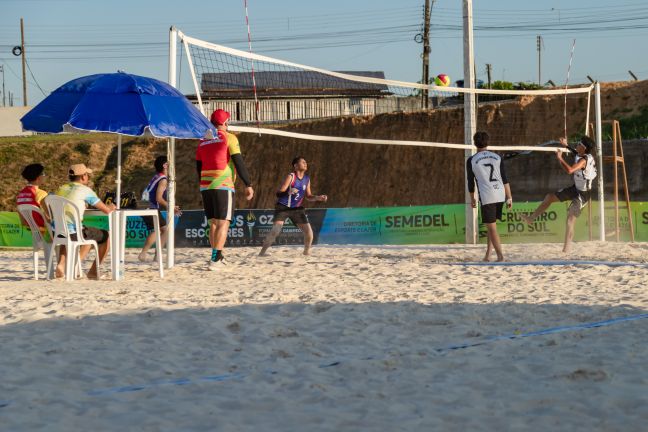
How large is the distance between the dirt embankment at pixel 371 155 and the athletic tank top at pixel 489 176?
2004 cm

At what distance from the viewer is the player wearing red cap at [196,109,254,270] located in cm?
962

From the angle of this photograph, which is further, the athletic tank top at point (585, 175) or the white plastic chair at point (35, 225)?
the athletic tank top at point (585, 175)

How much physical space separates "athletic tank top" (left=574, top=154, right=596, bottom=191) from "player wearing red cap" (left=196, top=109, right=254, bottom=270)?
4911 mm

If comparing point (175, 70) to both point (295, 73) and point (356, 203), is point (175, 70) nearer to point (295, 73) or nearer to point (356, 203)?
point (356, 203)

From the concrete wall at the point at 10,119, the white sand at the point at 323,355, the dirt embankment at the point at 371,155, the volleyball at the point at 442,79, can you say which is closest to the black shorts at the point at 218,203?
the white sand at the point at 323,355

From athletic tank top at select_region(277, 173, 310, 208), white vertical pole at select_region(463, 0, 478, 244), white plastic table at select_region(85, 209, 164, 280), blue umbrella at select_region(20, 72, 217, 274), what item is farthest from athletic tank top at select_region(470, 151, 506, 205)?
white vertical pole at select_region(463, 0, 478, 244)

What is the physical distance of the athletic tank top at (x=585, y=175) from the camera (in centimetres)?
1241

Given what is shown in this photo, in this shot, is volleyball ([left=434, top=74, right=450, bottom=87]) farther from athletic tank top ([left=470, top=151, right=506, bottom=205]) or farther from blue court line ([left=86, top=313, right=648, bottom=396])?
blue court line ([left=86, top=313, right=648, bottom=396])

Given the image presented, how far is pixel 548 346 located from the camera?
5.43 metres

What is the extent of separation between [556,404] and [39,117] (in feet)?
20.3

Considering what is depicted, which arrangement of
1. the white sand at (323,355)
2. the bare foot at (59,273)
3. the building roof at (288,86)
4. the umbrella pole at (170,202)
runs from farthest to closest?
the building roof at (288,86), the umbrella pole at (170,202), the bare foot at (59,273), the white sand at (323,355)

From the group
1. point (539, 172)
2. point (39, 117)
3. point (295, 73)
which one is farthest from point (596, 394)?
point (295, 73)

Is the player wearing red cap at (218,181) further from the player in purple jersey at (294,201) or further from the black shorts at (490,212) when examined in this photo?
the black shorts at (490,212)

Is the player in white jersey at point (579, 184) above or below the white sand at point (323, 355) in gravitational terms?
above
